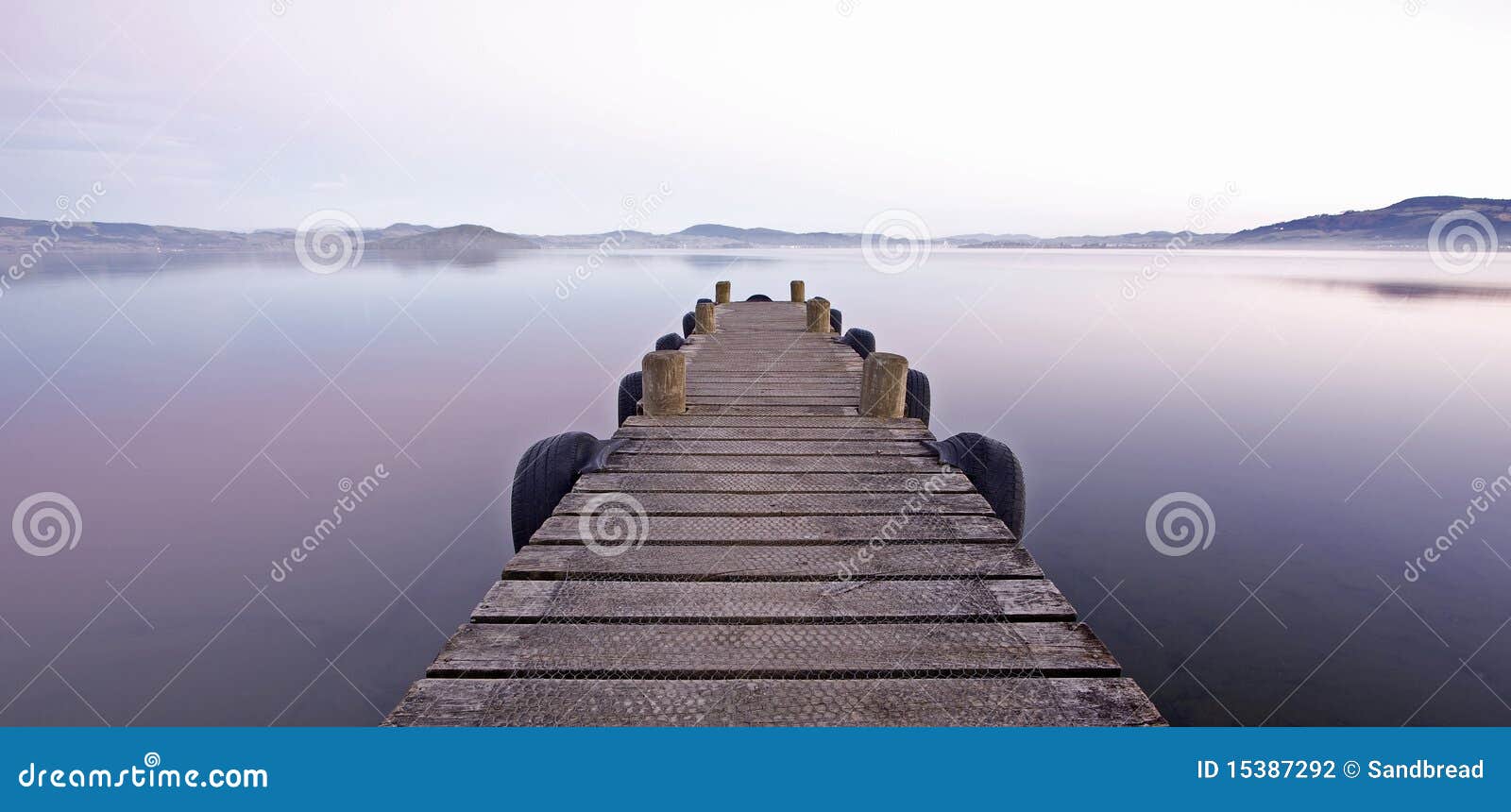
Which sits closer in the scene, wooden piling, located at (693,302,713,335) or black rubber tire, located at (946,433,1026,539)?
black rubber tire, located at (946,433,1026,539)

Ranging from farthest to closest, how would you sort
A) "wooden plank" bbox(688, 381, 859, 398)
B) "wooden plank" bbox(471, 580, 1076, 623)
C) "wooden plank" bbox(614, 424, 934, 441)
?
"wooden plank" bbox(688, 381, 859, 398) < "wooden plank" bbox(614, 424, 934, 441) < "wooden plank" bbox(471, 580, 1076, 623)

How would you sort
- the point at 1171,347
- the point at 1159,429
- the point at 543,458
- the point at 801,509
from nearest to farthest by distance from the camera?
the point at 801,509
the point at 543,458
the point at 1159,429
the point at 1171,347

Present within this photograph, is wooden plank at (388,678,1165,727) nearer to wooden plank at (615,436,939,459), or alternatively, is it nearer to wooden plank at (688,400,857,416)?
wooden plank at (615,436,939,459)

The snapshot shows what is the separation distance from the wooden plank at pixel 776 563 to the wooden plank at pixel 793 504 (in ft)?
1.47

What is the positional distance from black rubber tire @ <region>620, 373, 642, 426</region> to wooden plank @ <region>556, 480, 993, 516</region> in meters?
3.83

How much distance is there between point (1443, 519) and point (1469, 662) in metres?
3.85

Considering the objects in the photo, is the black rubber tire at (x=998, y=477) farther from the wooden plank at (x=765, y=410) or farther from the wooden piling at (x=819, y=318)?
the wooden piling at (x=819, y=318)

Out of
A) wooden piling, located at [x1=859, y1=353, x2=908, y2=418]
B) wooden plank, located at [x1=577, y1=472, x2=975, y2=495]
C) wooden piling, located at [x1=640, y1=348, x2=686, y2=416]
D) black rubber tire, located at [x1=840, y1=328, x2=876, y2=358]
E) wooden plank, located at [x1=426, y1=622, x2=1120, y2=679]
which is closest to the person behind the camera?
wooden plank, located at [x1=426, y1=622, x2=1120, y2=679]

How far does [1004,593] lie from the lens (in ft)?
9.62

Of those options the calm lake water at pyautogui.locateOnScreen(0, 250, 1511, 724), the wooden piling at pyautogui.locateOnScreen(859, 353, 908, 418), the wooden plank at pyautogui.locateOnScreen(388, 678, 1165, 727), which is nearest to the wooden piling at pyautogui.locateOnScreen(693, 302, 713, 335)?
the calm lake water at pyautogui.locateOnScreen(0, 250, 1511, 724)

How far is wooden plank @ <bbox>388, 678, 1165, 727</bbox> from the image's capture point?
7.20 ft

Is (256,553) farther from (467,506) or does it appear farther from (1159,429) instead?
(1159,429)

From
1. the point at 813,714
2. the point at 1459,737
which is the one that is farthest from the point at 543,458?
the point at 1459,737

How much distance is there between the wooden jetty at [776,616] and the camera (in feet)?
7.41
